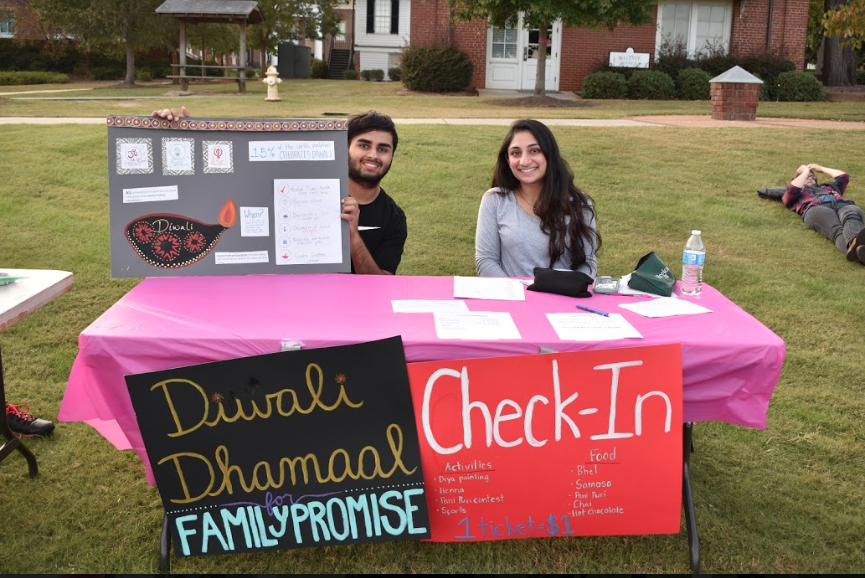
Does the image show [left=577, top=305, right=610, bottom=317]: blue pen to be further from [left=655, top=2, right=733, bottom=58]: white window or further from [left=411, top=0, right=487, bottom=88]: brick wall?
[left=655, top=2, right=733, bottom=58]: white window

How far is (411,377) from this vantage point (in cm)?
255

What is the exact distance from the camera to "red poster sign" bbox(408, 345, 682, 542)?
2.55m

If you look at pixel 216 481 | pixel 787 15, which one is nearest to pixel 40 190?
pixel 216 481

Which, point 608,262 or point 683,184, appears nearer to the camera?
point 608,262

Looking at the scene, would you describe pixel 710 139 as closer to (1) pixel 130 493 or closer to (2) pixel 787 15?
(1) pixel 130 493

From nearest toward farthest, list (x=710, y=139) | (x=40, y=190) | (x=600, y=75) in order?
(x=40, y=190), (x=710, y=139), (x=600, y=75)

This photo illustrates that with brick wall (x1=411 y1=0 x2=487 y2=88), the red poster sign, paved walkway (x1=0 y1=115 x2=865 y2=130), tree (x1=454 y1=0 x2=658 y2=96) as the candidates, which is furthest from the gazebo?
the red poster sign

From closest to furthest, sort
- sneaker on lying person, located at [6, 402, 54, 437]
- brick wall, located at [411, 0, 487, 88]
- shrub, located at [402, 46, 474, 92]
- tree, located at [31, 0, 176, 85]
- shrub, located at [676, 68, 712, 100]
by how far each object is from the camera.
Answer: sneaker on lying person, located at [6, 402, 54, 437]
shrub, located at [676, 68, 712, 100]
shrub, located at [402, 46, 474, 92]
brick wall, located at [411, 0, 487, 88]
tree, located at [31, 0, 176, 85]

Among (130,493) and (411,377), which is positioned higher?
(411,377)

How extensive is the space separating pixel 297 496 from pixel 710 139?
31.0 feet

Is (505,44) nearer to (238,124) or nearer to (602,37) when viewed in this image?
(602,37)

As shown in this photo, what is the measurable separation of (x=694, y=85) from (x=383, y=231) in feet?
58.3

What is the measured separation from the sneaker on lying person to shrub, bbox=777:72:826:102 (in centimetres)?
1993

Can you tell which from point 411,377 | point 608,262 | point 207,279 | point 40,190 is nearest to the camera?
point 411,377
